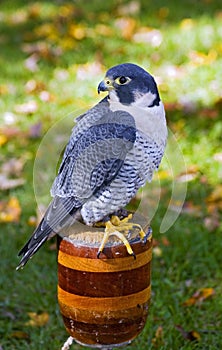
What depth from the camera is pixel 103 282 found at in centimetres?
258

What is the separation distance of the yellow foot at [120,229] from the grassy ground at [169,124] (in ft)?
0.64

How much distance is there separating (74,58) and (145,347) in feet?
13.5

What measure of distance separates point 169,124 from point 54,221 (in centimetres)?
282

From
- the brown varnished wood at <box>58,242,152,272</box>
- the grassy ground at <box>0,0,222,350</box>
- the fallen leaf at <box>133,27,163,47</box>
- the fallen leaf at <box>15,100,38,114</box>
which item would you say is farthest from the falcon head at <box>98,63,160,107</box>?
the fallen leaf at <box>133,27,163,47</box>

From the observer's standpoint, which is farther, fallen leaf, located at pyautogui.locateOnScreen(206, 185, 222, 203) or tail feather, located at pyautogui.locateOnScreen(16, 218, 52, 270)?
fallen leaf, located at pyautogui.locateOnScreen(206, 185, 222, 203)

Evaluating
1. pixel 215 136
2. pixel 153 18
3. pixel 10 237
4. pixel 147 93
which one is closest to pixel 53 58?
pixel 153 18

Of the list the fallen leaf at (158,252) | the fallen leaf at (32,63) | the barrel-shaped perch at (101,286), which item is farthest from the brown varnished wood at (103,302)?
the fallen leaf at (32,63)

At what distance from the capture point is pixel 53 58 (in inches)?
271

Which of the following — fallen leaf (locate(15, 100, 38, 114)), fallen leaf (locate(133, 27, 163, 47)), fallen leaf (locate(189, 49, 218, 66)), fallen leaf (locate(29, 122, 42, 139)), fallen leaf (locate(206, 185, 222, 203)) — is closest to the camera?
fallen leaf (locate(206, 185, 222, 203))

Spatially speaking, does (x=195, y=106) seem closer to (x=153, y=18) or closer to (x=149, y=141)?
(x=153, y=18)

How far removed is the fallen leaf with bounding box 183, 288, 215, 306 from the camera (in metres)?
3.59

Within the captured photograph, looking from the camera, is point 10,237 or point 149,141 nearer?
point 149,141

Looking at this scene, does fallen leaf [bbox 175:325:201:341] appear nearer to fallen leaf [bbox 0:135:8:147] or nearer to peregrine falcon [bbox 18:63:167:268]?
peregrine falcon [bbox 18:63:167:268]

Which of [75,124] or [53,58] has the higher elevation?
[75,124]
